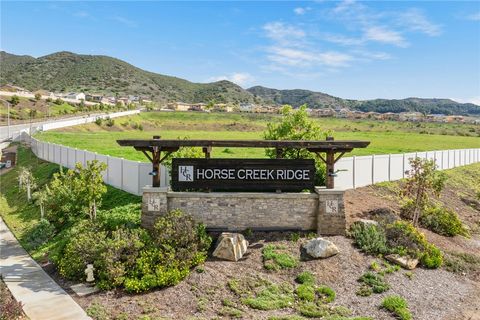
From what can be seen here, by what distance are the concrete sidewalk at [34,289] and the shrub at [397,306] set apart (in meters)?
9.24

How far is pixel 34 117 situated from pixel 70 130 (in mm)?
31599

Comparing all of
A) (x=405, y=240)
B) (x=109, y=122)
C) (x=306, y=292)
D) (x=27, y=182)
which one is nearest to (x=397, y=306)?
(x=306, y=292)

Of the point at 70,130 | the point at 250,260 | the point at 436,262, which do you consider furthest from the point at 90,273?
the point at 70,130

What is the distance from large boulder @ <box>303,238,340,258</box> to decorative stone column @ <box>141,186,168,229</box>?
6.09 meters

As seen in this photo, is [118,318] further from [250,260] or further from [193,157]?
[193,157]

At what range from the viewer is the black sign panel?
16.8m

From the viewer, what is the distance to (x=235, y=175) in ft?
55.2

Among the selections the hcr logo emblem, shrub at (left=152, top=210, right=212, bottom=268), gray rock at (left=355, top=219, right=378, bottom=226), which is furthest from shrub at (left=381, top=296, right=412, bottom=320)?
the hcr logo emblem

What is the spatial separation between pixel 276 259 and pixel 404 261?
200 inches

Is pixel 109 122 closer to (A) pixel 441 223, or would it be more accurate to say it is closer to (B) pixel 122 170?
(B) pixel 122 170

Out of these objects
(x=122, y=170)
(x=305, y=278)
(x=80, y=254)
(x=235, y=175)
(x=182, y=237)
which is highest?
(x=235, y=175)

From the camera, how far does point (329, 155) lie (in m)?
17.1

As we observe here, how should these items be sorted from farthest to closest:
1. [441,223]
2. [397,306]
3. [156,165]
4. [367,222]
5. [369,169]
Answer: [369,169], [441,223], [367,222], [156,165], [397,306]

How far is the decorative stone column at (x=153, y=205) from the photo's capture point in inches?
641
